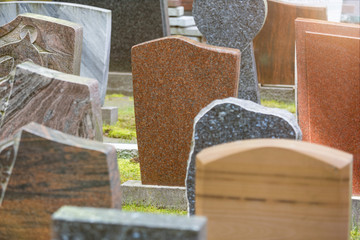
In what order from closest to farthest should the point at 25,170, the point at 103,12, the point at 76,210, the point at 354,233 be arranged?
1. the point at 76,210
2. the point at 25,170
3. the point at 354,233
4. the point at 103,12

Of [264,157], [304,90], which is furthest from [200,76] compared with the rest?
[264,157]

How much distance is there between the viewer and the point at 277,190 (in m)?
2.35

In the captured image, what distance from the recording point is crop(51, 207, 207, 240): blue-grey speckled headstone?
6.35 feet

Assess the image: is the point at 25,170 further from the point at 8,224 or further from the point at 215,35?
the point at 215,35

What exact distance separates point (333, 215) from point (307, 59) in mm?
1772

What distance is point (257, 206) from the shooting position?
2373mm

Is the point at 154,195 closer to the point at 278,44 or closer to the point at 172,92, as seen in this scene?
the point at 172,92

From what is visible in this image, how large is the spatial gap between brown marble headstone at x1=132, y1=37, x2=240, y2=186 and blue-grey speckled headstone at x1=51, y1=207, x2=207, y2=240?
2.03 metres

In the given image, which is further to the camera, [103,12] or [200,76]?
[103,12]

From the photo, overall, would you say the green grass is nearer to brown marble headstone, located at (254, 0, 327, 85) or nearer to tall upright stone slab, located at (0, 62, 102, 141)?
brown marble headstone, located at (254, 0, 327, 85)

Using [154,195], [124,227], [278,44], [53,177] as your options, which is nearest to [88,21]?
[278,44]

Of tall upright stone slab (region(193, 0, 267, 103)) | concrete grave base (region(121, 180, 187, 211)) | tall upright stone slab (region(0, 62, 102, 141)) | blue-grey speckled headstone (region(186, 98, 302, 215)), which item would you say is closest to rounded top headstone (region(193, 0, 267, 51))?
tall upright stone slab (region(193, 0, 267, 103))

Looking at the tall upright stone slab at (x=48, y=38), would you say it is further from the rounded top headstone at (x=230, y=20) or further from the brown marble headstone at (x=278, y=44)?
the brown marble headstone at (x=278, y=44)

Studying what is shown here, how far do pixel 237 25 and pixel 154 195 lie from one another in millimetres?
1753
